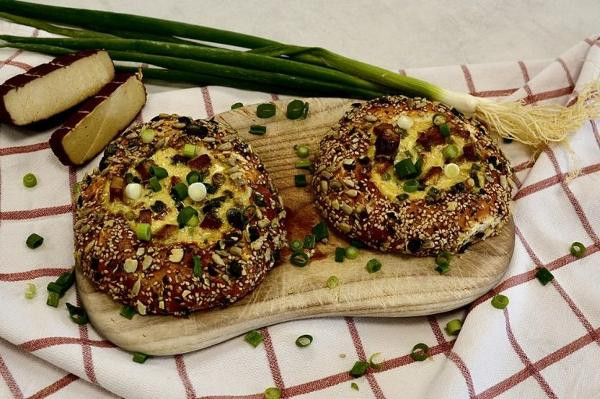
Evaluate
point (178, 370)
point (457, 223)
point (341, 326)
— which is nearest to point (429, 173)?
point (457, 223)

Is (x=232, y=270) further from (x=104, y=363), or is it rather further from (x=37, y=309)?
(x=37, y=309)

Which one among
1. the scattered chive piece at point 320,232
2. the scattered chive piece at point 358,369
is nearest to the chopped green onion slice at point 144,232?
the scattered chive piece at point 320,232

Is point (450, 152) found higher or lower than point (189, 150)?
lower

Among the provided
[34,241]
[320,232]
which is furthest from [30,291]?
[320,232]

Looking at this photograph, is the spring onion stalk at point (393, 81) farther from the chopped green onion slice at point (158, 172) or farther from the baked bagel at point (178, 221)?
the chopped green onion slice at point (158, 172)

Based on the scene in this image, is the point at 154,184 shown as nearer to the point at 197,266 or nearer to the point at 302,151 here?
the point at 197,266

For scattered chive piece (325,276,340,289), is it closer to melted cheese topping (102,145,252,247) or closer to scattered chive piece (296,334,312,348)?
scattered chive piece (296,334,312,348)
